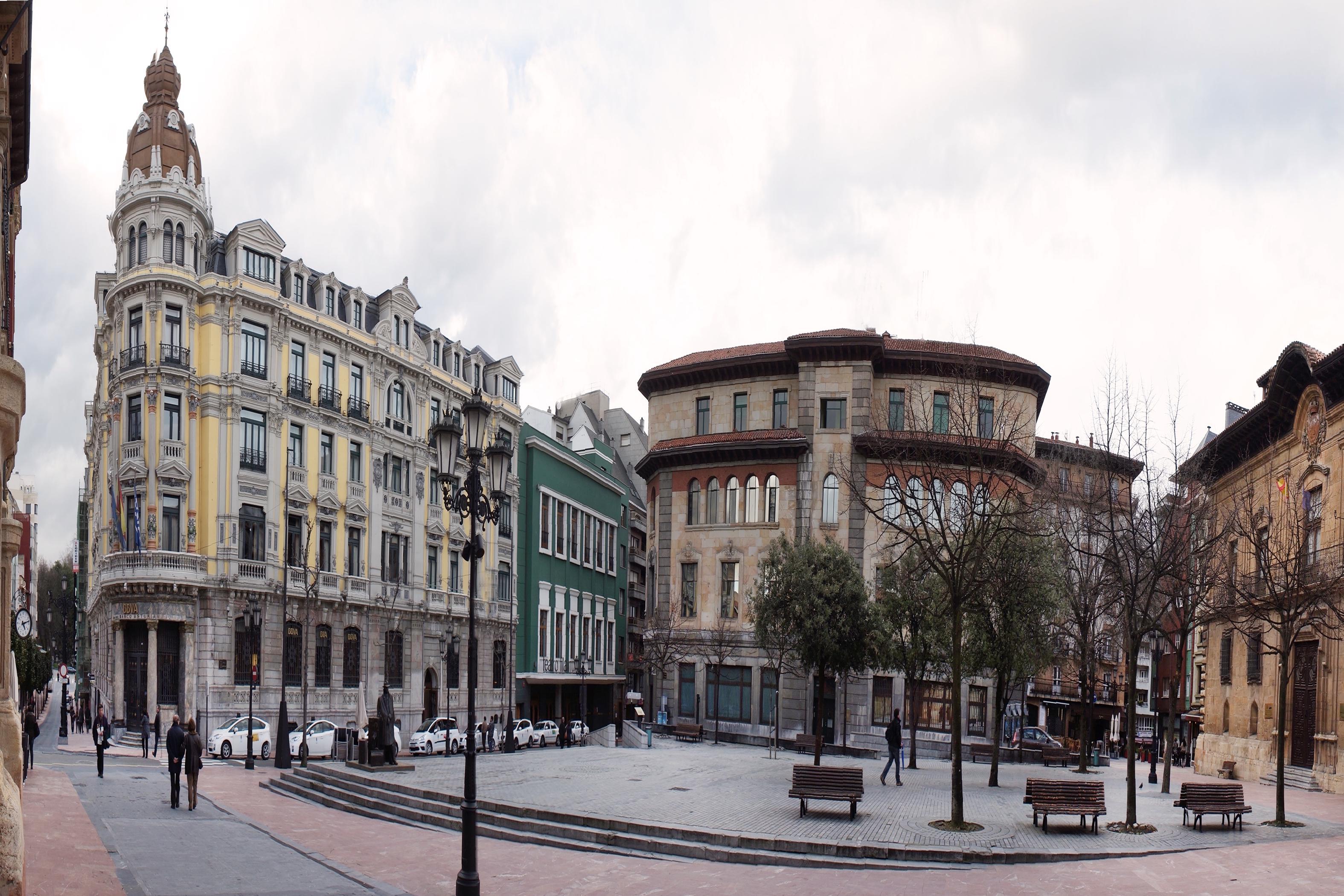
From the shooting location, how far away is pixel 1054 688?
2726 inches

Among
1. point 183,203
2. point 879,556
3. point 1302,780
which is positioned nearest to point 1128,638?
point 1302,780

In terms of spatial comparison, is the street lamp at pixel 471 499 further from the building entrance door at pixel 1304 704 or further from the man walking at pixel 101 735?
the building entrance door at pixel 1304 704

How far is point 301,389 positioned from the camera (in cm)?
4828

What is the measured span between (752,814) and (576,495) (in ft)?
166

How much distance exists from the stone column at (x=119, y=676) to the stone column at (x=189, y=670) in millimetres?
2310

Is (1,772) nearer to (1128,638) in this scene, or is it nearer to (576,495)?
(1128,638)

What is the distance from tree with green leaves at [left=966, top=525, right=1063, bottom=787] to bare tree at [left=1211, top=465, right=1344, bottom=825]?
4.66 m

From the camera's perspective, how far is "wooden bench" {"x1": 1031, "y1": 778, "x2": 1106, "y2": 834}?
19719 millimetres

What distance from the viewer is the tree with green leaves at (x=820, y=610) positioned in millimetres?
32562

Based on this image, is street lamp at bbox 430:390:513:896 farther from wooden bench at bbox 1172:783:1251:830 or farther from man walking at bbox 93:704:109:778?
man walking at bbox 93:704:109:778

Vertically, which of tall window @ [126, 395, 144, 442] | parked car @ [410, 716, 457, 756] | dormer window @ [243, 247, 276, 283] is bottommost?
parked car @ [410, 716, 457, 756]

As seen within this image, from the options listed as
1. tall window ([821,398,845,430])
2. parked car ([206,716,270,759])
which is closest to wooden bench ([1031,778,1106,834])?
parked car ([206,716,270,759])

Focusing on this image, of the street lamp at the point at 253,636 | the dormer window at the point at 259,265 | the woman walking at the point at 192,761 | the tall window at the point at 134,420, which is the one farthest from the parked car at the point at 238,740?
the dormer window at the point at 259,265

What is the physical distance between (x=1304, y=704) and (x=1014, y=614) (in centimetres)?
1111
